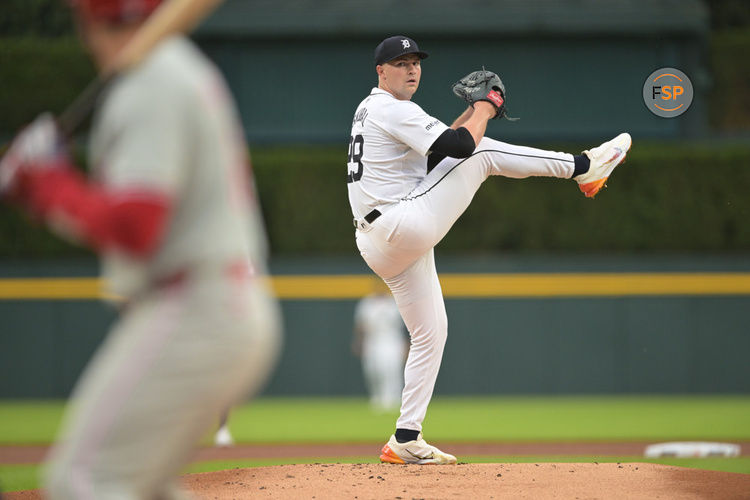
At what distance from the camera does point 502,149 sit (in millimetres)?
5520

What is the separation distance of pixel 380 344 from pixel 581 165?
34.9 feet

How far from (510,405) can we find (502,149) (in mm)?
10982

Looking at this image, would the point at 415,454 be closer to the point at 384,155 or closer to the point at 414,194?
the point at 414,194

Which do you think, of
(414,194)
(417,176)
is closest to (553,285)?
(417,176)

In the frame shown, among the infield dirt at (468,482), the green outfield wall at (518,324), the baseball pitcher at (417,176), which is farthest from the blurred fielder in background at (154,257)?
the green outfield wall at (518,324)

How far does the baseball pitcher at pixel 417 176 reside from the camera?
5.36 m

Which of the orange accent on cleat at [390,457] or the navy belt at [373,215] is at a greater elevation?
the navy belt at [373,215]

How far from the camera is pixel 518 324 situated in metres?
16.6

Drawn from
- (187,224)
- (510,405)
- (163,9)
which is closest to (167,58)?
(163,9)

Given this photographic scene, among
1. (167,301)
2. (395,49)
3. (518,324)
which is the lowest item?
(518,324)

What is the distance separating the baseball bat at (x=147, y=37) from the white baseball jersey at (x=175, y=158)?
39 mm

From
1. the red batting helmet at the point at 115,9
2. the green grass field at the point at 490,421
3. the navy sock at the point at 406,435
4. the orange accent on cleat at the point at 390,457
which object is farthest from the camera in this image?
the green grass field at the point at 490,421

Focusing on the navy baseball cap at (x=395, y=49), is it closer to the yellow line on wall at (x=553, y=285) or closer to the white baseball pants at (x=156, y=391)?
the white baseball pants at (x=156, y=391)

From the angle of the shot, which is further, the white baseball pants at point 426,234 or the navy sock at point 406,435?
the navy sock at point 406,435
